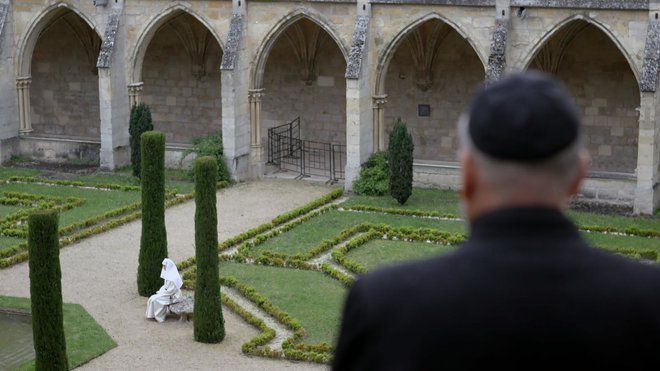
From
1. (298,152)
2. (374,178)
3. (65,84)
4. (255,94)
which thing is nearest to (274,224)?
(374,178)

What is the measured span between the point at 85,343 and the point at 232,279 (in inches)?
139

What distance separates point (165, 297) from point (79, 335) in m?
1.43

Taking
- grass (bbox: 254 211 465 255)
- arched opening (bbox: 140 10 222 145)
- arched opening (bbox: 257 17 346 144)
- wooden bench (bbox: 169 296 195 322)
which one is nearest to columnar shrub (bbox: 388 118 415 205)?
grass (bbox: 254 211 465 255)

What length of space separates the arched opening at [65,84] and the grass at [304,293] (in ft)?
46.4

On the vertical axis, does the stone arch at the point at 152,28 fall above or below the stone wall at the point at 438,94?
above

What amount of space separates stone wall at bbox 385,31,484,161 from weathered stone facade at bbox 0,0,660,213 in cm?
4

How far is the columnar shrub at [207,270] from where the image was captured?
54.8ft

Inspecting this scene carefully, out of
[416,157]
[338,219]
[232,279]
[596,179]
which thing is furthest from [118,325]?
[416,157]

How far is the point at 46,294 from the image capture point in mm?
14500

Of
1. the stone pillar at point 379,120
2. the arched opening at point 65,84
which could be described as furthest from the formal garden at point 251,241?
the arched opening at point 65,84

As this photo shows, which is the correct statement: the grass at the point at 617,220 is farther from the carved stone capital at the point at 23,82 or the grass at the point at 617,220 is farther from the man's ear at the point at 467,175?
the man's ear at the point at 467,175

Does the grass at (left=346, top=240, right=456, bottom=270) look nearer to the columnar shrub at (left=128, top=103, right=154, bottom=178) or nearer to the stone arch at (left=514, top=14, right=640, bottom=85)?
the stone arch at (left=514, top=14, right=640, bottom=85)

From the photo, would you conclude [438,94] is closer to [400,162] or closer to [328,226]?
[400,162]

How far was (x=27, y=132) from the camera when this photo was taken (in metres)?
31.6
